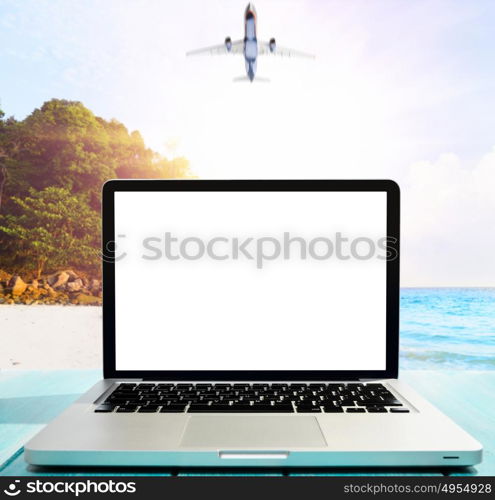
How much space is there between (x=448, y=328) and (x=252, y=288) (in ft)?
33.1

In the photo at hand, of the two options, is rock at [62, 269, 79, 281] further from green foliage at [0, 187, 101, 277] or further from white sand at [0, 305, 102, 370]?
white sand at [0, 305, 102, 370]

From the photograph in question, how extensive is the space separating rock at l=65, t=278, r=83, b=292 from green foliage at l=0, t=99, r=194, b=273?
30 centimetres

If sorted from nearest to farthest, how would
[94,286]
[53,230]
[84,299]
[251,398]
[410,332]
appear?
1. [251,398]
2. [53,230]
3. [410,332]
4. [94,286]
5. [84,299]

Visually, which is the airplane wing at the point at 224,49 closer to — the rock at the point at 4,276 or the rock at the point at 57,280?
the rock at the point at 57,280

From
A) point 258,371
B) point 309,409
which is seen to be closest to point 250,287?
point 258,371

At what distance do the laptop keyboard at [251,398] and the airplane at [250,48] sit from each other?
16.8 ft

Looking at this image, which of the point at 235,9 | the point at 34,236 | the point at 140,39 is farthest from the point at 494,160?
the point at 34,236

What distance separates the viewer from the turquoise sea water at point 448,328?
8758 millimetres

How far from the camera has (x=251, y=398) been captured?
727mm

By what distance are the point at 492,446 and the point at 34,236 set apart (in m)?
9.36

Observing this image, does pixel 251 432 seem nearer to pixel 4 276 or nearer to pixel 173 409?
pixel 173 409

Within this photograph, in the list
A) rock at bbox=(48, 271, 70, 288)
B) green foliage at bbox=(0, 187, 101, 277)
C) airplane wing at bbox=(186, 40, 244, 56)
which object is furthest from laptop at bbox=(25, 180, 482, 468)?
rock at bbox=(48, 271, 70, 288)

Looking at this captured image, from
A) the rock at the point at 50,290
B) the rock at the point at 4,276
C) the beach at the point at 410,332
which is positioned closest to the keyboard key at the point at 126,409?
the beach at the point at 410,332
